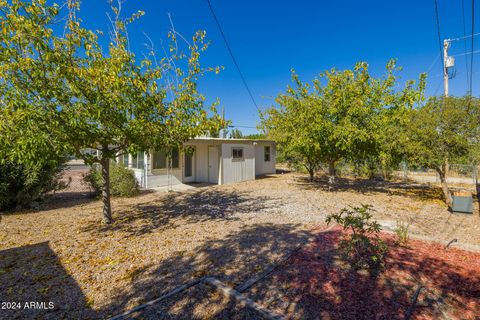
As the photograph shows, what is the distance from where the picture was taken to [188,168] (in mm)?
13727

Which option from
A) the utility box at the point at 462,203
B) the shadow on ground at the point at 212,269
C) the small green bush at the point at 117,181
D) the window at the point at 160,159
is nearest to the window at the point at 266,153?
the window at the point at 160,159

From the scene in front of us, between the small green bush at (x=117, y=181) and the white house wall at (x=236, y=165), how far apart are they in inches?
200

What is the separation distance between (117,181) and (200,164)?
17.3ft

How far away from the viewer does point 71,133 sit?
4.45 m

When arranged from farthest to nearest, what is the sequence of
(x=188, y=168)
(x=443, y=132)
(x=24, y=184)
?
(x=188, y=168) → (x=443, y=132) → (x=24, y=184)

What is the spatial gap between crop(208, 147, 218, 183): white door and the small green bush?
476 cm

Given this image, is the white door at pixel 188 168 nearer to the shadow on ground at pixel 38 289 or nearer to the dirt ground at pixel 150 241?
the dirt ground at pixel 150 241

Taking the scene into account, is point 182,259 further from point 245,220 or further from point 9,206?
point 9,206

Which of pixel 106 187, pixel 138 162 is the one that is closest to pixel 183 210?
pixel 106 187

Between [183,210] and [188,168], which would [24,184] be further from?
[188,168]

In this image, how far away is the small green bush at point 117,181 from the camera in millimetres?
9273

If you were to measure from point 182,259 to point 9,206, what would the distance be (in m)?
6.87

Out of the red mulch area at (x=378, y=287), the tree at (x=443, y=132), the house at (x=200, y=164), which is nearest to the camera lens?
the red mulch area at (x=378, y=287)

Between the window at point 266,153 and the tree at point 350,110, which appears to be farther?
the window at point 266,153
